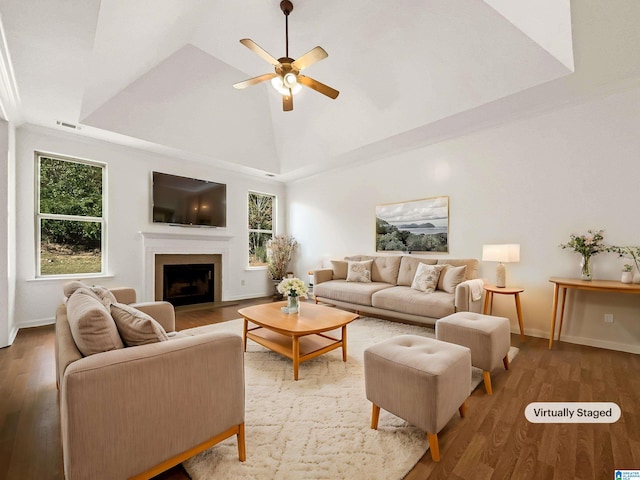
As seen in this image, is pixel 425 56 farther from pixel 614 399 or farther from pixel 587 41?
pixel 614 399

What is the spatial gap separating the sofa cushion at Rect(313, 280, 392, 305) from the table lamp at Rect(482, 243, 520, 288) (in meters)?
1.44

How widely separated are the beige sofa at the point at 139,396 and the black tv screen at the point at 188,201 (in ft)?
12.2

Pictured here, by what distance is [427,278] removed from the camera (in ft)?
12.7

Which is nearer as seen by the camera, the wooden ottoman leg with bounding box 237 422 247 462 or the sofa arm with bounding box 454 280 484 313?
the wooden ottoman leg with bounding box 237 422 247 462

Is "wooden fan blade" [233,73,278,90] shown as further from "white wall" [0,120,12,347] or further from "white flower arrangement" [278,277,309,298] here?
"white wall" [0,120,12,347]

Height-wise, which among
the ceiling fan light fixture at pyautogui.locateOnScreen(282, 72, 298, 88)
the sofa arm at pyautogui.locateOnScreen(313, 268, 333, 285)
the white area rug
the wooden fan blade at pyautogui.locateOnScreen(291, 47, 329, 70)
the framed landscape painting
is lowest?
the white area rug

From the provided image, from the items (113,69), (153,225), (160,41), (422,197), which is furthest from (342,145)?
(153,225)

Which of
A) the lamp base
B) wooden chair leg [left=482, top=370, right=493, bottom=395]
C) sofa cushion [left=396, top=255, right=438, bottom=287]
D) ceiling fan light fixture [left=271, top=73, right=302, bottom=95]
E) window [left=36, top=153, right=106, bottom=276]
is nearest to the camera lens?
wooden chair leg [left=482, top=370, right=493, bottom=395]

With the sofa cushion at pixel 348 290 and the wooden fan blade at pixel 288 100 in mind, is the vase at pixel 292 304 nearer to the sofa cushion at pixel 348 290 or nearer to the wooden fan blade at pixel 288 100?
the sofa cushion at pixel 348 290

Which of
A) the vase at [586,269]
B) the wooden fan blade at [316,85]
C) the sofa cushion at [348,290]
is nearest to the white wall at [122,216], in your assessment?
the sofa cushion at [348,290]

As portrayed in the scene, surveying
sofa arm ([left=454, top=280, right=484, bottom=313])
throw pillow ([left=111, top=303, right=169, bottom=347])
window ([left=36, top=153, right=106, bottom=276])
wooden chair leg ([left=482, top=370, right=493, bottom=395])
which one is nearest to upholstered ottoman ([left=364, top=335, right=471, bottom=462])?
wooden chair leg ([left=482, top=370, right=493, bottom=395])

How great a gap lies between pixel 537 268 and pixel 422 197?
6.04 ft

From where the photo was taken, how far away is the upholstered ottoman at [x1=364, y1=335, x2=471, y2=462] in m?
1.51

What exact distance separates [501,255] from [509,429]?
7.22 feet
